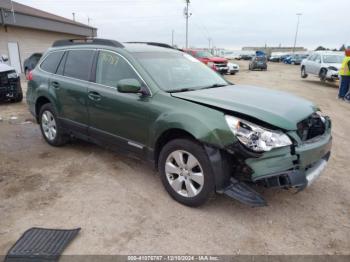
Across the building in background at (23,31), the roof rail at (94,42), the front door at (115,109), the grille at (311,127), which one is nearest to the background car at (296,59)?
the building in background at (23,31)

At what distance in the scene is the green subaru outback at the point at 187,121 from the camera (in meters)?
2.97

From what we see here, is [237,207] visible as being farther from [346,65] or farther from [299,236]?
[346,65]

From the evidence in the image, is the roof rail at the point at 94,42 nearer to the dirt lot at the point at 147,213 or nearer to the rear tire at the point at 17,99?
the dirt lot at the point at 147,213

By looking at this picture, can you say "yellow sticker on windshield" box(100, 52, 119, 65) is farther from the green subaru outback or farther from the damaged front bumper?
the damaged front bumper

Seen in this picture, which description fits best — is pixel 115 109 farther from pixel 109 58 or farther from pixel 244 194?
pixel 244 194

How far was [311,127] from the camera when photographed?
3.44 meters

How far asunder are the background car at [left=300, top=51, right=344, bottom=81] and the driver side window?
46.7 ft

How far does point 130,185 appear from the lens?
13.3 feet

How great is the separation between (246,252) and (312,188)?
1710mm

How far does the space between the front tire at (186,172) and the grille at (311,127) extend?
106 cm

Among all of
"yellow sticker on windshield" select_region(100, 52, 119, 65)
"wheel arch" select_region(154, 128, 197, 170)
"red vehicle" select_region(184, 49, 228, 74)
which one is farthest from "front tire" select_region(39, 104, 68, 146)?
"red vehicle" select_region(184, 49, 228, 74)

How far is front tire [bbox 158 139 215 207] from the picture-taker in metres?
3.16

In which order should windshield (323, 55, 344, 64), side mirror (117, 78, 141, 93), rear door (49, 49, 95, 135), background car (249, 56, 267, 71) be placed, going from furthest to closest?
background car (249, 56, 267, 71)
windshield (323, 55, 344, 64)
rear door (49, 49, 95, 135)
side mirror (117, 78, 141, 93)

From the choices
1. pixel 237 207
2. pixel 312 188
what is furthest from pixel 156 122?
pixel 312 188
